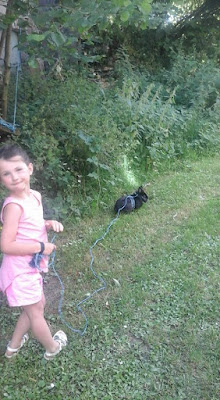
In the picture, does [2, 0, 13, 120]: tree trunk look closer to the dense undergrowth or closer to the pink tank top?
the dense undergrowth

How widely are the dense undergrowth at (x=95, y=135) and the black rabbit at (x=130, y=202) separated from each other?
0.65 feet

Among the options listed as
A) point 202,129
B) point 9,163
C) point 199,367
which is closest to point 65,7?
point 9,163

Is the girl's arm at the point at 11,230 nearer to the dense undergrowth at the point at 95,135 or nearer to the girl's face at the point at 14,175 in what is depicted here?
the girl's face at the point at 14,175

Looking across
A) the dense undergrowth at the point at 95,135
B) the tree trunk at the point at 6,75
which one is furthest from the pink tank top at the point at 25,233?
the tree trunk at the point at 6,75

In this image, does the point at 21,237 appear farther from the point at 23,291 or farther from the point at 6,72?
the point at 6,72

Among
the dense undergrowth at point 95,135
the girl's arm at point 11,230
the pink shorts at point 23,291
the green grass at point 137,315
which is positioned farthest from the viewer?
the dense undergrowth at point 95,135

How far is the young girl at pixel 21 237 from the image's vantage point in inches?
79.0

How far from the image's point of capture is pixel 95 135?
4496 mm

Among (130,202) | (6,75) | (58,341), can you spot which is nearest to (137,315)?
(58,341)

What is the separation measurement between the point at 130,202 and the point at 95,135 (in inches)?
36.9

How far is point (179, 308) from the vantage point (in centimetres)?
292

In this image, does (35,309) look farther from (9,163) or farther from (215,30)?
(215,30)

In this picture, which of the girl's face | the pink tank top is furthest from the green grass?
the girl's face

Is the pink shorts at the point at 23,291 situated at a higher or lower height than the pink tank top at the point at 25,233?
lower
